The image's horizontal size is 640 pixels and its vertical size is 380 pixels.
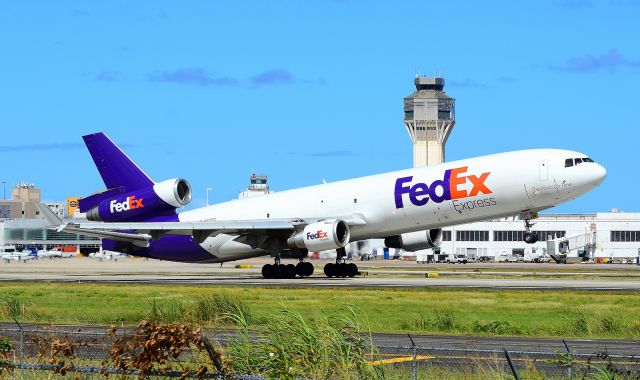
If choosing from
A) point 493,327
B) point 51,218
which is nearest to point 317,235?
point 51,218

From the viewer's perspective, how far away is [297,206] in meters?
67.0

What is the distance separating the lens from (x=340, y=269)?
66188 mm

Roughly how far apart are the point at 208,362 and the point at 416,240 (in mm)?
49466

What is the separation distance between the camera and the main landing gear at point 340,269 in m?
65.9

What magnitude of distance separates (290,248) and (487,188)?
44.0 feet

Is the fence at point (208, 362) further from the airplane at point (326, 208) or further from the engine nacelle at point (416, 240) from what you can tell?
the engine nacelle at point (416, 240)

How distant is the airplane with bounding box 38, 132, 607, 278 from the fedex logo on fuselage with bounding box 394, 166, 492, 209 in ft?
0.18

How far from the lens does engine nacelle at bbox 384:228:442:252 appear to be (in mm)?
66562

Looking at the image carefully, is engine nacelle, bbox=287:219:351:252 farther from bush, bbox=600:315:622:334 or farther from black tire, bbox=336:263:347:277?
bush, bbox=600:315:622:334

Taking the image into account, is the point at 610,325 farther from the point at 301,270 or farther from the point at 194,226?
the point at 301,270

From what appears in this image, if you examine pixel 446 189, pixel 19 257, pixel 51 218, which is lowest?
pixel 19 257

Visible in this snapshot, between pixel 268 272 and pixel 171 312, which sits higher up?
pixel 268 272

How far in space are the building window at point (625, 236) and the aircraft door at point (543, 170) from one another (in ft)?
346

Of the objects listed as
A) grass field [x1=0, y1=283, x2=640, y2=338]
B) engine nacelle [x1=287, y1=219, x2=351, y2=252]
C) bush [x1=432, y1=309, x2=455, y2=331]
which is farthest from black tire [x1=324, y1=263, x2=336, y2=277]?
bush [x1=432, y1=309, x2=455, y2=331]
